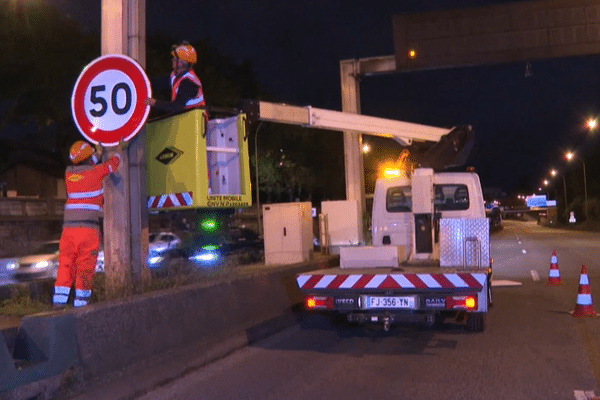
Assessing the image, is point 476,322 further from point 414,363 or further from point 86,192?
point 86,192

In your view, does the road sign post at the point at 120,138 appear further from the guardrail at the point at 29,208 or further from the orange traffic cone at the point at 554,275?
the guardrail at the point at 29,208

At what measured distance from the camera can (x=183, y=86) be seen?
7.65m

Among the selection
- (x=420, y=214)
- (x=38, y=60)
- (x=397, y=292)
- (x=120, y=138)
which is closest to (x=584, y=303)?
(x=420, y=214)

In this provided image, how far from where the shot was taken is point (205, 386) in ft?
22.5

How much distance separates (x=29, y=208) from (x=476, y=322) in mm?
30445

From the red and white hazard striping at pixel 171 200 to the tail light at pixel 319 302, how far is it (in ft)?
7.73

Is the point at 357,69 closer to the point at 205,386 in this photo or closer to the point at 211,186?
the point at 211,186

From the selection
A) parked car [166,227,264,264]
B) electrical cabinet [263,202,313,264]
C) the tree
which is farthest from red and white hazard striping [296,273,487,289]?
the tree

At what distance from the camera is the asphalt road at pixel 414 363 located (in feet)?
21.6

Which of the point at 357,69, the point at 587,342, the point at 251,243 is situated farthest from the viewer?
the point at 251,243

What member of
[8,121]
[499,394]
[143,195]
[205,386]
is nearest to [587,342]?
[499,394]

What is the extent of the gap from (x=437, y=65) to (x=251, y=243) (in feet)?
30.2

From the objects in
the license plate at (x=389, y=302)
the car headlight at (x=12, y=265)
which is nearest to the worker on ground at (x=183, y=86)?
the license plate at (x=389, y=302)

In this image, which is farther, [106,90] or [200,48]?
[200,48]
